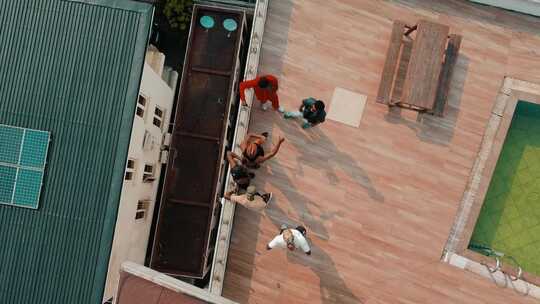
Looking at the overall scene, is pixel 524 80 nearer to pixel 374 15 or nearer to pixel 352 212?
pixel 374 15

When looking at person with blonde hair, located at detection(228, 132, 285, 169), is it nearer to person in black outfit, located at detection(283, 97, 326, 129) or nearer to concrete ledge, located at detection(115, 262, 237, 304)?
person in black outfit, located at detection(283, 97, 326, 129)

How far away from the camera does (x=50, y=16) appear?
448 inches

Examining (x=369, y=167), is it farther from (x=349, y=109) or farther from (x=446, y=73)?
(x=446, y=73)

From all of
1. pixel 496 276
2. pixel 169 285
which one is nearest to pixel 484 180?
pixel 496 276

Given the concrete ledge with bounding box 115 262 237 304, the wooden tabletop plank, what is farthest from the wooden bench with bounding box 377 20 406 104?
the concrete ledge with bounding box 115 262 237 304

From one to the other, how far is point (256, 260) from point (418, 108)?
7192mm

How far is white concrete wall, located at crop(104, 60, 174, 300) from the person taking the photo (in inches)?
476

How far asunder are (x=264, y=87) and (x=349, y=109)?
3.47m

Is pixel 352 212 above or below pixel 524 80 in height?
below

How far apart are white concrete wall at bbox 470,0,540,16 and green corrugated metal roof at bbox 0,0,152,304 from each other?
11.2 metres

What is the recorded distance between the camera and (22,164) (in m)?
11.0

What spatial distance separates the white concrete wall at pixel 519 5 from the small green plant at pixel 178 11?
10.7 metres

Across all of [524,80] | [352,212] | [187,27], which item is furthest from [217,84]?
[524,80]

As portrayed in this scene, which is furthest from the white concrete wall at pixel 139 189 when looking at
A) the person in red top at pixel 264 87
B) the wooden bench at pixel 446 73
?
the wooden bench at pixel 446 73
